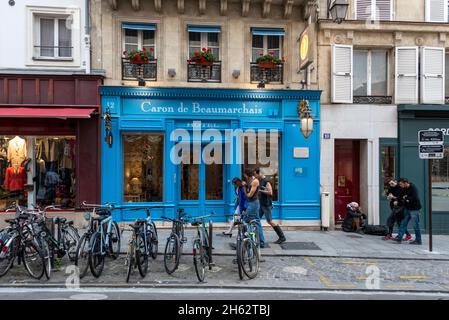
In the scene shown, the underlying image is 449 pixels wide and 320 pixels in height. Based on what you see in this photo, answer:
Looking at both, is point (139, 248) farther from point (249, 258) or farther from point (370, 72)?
point (370, 72)

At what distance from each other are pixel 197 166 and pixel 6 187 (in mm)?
5537

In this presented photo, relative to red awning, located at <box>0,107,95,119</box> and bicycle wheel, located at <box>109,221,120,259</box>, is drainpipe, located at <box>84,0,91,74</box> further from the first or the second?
bicycle wheel, located at <box>109,221,120,259</box>

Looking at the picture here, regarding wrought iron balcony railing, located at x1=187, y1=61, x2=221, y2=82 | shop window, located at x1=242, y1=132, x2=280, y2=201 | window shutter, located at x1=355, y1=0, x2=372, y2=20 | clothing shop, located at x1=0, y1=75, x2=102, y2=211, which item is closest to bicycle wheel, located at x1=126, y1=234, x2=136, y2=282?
clothing shop, located at x1=0, y1=75, x2=102, y2=211

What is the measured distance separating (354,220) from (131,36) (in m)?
8.75

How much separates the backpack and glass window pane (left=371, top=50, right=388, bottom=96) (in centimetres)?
421

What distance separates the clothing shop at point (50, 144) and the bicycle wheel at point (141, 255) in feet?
15.4

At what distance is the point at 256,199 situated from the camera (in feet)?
30.6

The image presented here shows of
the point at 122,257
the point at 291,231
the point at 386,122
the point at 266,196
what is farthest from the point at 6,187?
the point at 386,122

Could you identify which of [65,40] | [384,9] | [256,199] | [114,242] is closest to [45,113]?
[65,40]

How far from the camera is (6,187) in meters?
11.5

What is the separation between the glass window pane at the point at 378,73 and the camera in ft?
41.8

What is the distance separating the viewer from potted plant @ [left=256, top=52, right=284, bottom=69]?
12.0 meters

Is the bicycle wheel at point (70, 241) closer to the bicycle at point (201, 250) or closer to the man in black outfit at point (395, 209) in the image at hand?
the bicycle at point (201, 250)
